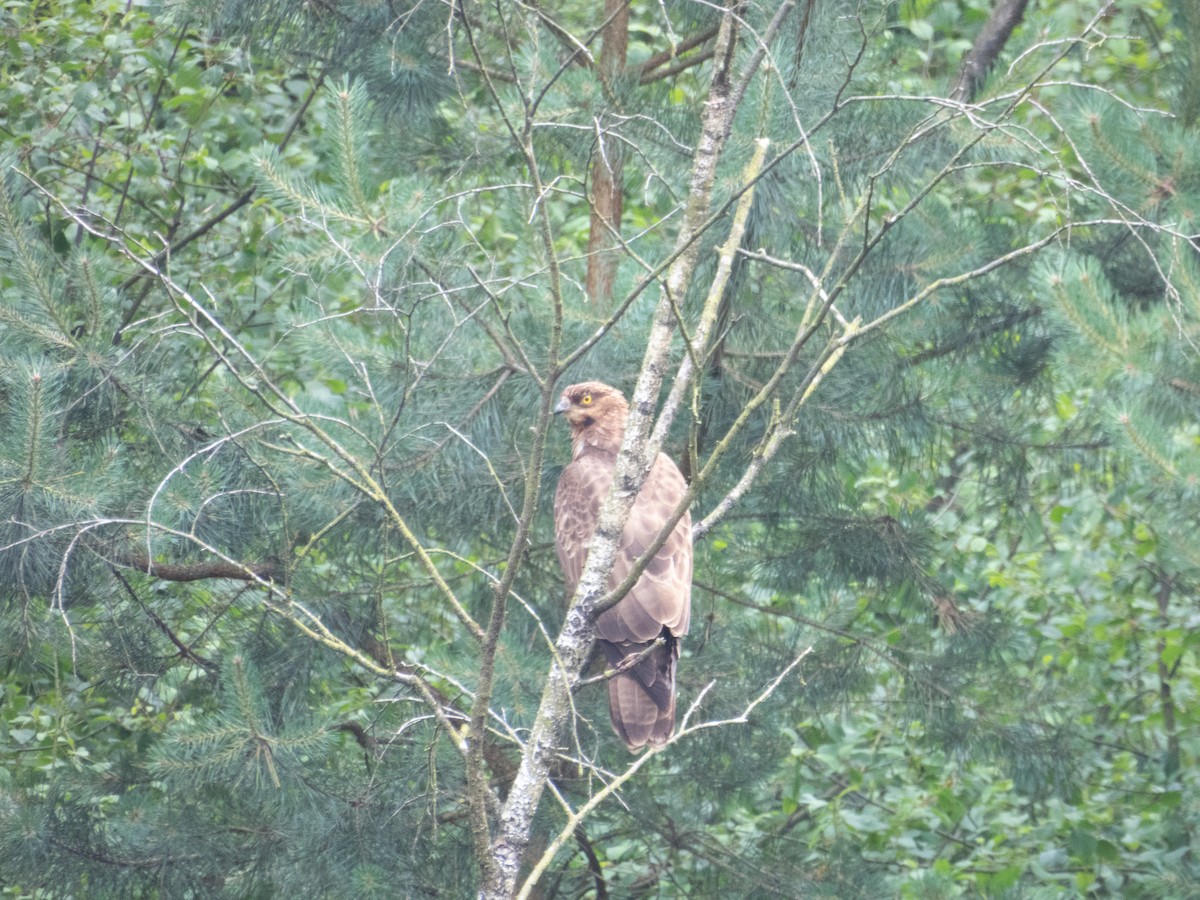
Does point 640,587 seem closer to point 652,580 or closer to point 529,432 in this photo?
point 652,580

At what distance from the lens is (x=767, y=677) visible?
5281mm

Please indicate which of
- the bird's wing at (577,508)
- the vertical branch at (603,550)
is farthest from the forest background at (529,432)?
the bird's wing at (577,508)

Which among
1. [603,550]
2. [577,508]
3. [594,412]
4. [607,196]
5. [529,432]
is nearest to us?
[603,550]

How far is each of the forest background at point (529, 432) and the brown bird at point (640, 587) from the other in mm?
247

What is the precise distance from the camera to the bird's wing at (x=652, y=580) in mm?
4168

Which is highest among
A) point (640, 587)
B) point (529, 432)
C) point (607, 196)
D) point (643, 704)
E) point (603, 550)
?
point (607, 196)

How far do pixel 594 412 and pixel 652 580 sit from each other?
100 centimetres

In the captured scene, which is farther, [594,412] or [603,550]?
[594,412]

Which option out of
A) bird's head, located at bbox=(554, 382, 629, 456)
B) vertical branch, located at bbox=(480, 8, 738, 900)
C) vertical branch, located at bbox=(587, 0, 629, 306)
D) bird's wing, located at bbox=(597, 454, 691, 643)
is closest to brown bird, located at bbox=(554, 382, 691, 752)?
bird's wing, located at bbox=(597, 454, 691, 643)

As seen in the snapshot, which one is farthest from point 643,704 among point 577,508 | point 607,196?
point 607,196

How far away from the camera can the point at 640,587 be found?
13.7 ft

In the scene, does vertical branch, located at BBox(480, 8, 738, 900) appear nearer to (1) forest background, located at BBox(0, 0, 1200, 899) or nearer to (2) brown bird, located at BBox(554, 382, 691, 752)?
(1) forest background, located at BBox(0, 0, 1200, 899)

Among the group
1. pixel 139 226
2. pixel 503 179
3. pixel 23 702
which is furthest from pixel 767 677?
pixel 139 226

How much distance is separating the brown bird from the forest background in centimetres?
25
